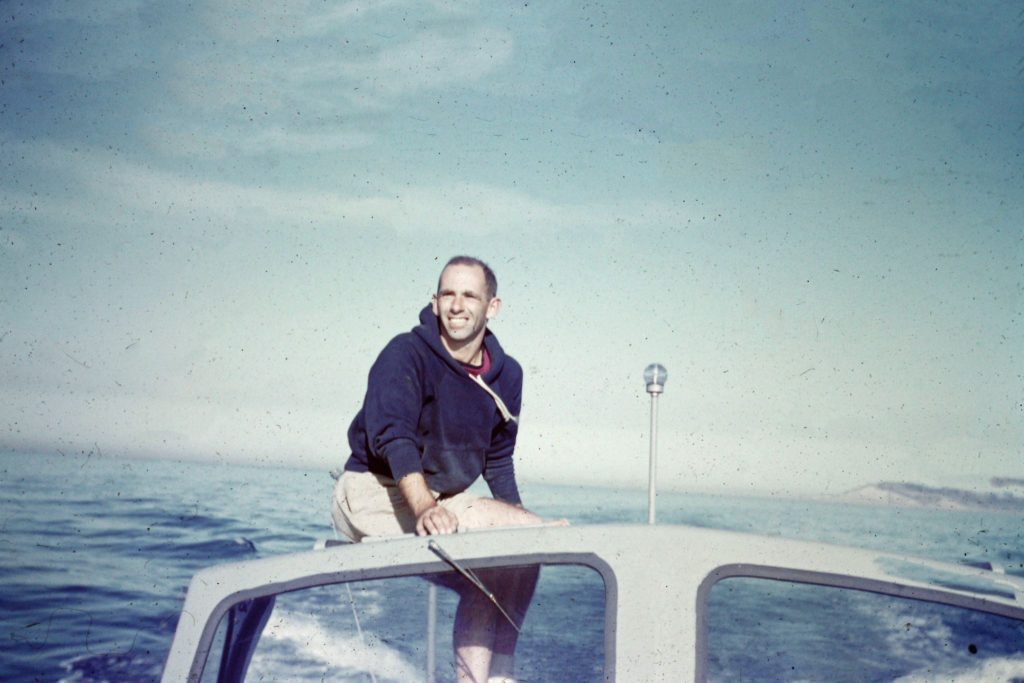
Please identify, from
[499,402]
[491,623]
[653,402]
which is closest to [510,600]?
[491,623]

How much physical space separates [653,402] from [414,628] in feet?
2.53

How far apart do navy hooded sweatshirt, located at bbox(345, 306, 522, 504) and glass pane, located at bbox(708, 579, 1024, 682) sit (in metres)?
0.96

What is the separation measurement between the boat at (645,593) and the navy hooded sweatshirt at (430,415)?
1.76ft

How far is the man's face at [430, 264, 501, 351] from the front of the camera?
2805 mm

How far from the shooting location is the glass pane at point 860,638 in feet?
5.67

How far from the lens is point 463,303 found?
2807 millimetres

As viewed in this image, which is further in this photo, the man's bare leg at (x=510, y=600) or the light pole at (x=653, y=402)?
the light pole at (x=653, y=402)

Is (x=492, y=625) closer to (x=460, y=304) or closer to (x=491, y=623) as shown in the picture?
(x=491, y=623)

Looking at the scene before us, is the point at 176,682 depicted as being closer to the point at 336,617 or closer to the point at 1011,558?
the point at 336,617

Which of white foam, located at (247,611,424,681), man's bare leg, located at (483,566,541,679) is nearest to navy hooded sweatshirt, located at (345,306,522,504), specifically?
white foam, located at (247,611,424,681)

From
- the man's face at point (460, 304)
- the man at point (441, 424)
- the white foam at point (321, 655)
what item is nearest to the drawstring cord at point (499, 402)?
the man at point (441, 424)

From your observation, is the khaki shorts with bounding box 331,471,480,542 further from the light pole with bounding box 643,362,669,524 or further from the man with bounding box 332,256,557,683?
the light pole with bounding box 643,362,669,524

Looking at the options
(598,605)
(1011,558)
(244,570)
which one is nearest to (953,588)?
(598,605)

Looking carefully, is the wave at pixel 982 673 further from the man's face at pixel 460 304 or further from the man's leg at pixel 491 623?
the man's face at pixel 460 304
